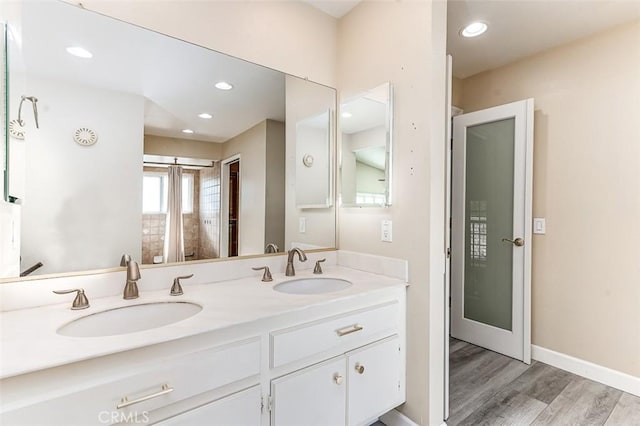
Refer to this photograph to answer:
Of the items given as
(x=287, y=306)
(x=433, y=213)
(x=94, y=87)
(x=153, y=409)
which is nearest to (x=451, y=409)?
(x=433, y=213)

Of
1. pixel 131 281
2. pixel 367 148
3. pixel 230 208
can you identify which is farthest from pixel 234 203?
pixel 367 148

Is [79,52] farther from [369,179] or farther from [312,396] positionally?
[312,396]

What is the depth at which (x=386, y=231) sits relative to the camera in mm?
1730

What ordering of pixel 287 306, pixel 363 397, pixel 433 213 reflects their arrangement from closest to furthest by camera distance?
pixel 287 306 < pixel 363 397 < pixel 433 213

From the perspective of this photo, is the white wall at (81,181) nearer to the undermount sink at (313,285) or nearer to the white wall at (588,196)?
the undermount sink at (313,285)

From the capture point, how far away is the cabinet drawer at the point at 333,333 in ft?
3.77

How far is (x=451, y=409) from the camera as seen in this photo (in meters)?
1.82

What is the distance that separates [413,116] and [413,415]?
1.55 m

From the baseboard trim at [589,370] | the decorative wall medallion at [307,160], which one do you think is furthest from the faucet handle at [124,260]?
the baseboard trim at [589,370]

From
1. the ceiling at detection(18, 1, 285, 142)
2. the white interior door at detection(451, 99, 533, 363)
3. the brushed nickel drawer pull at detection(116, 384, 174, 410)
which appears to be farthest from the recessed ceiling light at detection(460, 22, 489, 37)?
the brushed nickel drawer pull at detection(116, 384, 174, 410)

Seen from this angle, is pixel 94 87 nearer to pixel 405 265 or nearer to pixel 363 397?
pixel 405 265

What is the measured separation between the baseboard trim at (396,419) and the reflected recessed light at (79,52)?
2256 mm

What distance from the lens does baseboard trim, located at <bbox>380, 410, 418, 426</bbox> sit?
1.57m

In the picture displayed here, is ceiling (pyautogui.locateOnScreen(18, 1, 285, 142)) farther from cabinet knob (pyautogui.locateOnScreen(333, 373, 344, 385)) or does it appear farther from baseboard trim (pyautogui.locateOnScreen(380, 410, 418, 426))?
baseboard trim (pyautogui.locateOnScreen(380, 410, 418, 426))
